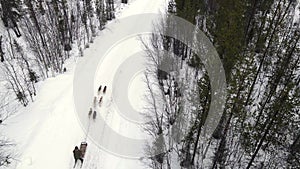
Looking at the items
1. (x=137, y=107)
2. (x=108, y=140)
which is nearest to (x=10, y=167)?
(x=108, y=140)

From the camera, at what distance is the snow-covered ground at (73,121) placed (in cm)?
1870

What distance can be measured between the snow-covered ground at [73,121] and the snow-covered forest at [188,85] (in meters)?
0.12

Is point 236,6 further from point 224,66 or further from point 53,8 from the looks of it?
point 53,8

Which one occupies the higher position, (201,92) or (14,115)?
(201,92)

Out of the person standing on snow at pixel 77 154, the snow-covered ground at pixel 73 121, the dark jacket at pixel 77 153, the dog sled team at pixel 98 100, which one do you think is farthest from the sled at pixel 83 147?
the dog sled team at pixel 98 100

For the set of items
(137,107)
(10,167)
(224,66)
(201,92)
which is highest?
(224,66)

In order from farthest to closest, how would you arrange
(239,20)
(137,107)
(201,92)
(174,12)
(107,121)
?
(174,12), (137,107), (107,121), (239,20), (201,92)

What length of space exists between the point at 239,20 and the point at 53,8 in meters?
25.2

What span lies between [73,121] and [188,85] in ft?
30.9

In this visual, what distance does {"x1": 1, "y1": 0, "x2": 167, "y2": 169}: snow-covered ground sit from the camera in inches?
736

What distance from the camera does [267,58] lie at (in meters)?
23.3

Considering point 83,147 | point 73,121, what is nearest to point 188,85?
point 83,147

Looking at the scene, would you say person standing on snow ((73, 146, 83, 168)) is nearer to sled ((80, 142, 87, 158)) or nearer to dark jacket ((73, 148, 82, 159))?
dark jacket ((73, 148, 82, 159))

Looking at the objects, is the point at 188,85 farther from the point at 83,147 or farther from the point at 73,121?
the point at 73,121
